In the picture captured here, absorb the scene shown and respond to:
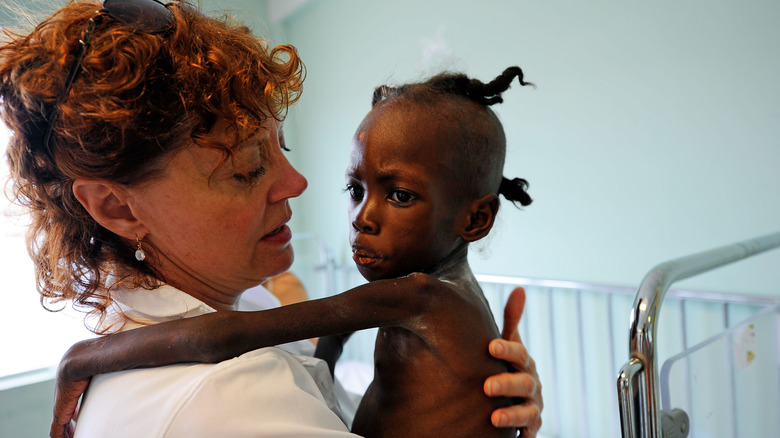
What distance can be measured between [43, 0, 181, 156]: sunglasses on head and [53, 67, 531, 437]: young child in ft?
1.24

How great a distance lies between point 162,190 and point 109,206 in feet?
0.36

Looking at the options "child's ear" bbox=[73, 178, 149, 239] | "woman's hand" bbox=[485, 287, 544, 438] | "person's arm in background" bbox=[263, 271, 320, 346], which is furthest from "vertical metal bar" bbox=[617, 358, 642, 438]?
"person's arm in background" bbox=[263, 271, 320, 346]

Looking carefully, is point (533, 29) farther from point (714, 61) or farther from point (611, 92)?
point (714, 61)

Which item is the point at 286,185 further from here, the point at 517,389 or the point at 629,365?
the point at 629,365

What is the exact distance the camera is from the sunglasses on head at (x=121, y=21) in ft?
2.94

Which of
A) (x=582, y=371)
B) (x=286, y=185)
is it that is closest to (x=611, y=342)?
(x=582, y=371)

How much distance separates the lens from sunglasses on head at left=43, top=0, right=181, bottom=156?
0.90 m

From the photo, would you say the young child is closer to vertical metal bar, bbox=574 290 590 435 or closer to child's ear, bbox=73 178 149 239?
child's ear, bbox=73 178 149 239

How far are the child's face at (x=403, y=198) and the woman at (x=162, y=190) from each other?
0.56ft

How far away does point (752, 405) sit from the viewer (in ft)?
4.69

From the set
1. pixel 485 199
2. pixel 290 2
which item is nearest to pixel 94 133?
pixel 485 199

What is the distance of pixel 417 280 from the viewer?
958mm

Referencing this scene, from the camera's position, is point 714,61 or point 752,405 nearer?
point 752,405

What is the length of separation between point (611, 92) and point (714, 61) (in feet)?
1.30
